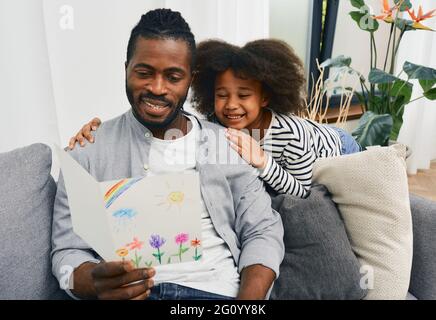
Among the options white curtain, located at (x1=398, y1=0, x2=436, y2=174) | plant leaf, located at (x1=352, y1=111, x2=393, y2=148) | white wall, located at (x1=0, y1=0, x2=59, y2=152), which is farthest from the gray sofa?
white curtain, located at (x1=398, y1=0, x2=436, y2=174)

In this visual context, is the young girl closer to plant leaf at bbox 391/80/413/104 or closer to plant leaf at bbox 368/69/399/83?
plant leaf at bbox 368/69/399/83

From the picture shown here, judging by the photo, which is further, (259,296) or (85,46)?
(85,46)

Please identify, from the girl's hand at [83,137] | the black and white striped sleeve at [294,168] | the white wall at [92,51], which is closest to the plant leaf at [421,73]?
the black and white striped sleeve at [294,168]

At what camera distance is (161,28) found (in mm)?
1071

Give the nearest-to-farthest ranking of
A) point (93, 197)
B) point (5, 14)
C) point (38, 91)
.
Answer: point (93, 197), point (5, 14), point (38, 91)

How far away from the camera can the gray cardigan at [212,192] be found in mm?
1049

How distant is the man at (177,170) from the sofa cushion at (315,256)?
0.05 meters

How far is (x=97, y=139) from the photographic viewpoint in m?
1.14

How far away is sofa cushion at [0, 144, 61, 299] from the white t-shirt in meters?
0.30

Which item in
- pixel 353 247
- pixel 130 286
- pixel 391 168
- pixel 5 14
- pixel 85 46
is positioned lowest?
pixel 353 247

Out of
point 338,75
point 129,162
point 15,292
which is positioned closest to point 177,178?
point 129,162

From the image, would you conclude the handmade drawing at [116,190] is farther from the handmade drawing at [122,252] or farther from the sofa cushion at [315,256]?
the sofa cushion at [315,256]

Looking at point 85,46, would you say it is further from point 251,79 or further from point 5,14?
point 251,79

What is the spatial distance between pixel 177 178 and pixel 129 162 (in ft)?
1.17
